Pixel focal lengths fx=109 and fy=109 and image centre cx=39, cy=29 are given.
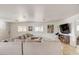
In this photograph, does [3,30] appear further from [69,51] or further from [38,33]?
[69,51]

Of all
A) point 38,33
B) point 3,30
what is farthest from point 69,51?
point 3,30

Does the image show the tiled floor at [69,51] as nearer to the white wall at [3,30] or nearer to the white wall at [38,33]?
the white wall at [38,33]

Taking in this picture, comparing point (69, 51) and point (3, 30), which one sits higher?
point (3, 30)

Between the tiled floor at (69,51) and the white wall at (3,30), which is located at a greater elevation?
the white wall at (3,30)

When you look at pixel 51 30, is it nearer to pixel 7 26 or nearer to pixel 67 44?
pixel 67 44

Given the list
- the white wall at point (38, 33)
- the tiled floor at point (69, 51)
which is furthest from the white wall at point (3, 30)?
the tiled floor at point (69, 51)

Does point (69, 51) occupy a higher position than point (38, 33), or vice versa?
point (38, 33)

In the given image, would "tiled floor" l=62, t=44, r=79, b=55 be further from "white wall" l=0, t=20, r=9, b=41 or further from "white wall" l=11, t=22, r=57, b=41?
"white wall" l=0, t=20, r=9, b=41

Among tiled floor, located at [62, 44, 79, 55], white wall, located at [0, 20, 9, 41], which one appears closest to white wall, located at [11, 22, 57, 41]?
white wall, located at [0, 20, 9, 41]

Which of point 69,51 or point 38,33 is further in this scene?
point 38,33

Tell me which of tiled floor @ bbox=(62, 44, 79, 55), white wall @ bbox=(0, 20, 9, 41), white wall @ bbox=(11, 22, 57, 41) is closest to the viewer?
tiled floor @ bbox=(62, 44, 79, 55)
